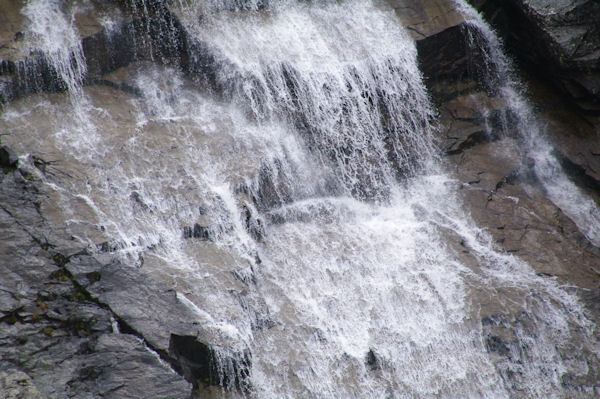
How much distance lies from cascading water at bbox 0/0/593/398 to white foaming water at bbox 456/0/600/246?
1.66 metres

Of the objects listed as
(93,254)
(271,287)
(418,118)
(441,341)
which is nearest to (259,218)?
(271,287)

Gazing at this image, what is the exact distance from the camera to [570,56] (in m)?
9.73

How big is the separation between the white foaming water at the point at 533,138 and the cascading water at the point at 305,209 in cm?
166

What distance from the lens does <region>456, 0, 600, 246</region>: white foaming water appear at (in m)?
9.88

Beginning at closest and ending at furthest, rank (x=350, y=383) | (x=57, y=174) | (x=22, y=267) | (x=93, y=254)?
1. (x=22, y=267)
2. (x=93, y=254)
3. (x=350, y=383)
4. (x=57, y=174)

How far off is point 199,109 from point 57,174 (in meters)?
2.92

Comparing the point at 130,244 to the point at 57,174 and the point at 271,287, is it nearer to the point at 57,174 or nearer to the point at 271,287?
the point at 57,174

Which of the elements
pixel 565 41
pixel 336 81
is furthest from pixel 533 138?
pixel 336 81

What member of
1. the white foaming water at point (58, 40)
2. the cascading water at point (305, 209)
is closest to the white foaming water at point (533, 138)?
the cascading water at point (305, 209)

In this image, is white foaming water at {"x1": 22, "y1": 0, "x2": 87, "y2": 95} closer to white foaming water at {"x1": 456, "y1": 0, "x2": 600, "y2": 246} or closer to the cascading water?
the cascading water

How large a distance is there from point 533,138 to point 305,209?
210 inches

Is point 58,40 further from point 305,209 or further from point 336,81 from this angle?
point 305,209

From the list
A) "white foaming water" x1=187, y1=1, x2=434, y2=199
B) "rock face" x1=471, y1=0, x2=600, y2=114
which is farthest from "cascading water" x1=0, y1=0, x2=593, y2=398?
"rock face" x1=471, y1=0, x2=600, y2=114

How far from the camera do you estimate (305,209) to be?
903cm
